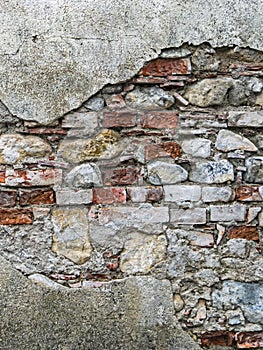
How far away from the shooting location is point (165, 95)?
235 centimetres

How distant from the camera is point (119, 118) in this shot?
7.71ft

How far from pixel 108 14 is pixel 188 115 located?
1.85 feet

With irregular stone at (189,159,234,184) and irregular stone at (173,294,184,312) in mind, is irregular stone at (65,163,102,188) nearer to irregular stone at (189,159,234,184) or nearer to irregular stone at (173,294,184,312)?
irregular stone at (189,159,234,184)

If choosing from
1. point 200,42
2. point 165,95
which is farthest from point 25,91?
point 200,42

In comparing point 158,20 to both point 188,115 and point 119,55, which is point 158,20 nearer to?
point 119,55

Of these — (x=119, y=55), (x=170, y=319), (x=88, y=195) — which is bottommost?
(x=170, y=319)

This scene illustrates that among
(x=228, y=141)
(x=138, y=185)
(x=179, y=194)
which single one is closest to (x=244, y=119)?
(x=228, y=141)

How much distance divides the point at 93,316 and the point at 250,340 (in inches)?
28.4

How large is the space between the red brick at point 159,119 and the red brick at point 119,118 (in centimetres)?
5

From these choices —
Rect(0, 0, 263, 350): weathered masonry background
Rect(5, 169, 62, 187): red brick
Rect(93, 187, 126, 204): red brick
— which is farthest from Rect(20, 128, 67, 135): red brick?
Rect(93, 187, 126, 204): red brick

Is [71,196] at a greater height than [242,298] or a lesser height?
greater

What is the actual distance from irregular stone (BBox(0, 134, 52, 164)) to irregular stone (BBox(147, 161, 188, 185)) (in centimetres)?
47

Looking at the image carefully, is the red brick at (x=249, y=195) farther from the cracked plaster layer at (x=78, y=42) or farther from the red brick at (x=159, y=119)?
the cracked plaster layer at (x=78, y=42)

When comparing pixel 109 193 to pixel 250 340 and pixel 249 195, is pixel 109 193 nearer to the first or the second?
pixel 249 195
